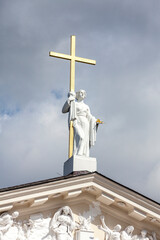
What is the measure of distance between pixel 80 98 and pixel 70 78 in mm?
914

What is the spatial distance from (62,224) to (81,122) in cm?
385

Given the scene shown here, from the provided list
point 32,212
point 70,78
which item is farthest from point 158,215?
point 70,78

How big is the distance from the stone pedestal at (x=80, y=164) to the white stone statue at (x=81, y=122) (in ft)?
0.85

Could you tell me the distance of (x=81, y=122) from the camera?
1650cm

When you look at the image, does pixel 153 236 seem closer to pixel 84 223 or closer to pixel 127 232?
pixel 127 232

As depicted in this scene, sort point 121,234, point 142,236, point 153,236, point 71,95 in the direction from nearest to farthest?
point 121,234
point 142,236
point 153,236
point 71,95

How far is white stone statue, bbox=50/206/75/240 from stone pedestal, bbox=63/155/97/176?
1.92 meters

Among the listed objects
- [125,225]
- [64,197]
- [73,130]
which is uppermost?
[73,130]

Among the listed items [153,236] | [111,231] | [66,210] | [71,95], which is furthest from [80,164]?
[153,236]

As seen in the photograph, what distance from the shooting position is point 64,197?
14227 mm

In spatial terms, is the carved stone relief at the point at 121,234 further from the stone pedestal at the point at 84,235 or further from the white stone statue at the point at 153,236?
the stone pedestal at the point at 84,235

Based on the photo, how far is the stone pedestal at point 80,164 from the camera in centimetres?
1576

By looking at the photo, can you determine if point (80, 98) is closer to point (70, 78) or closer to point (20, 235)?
point (70, 78)

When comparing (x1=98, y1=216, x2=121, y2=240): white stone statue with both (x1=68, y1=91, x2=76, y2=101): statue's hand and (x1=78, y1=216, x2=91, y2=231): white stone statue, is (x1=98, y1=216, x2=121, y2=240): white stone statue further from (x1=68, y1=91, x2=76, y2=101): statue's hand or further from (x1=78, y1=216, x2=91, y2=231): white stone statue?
(x1=68, y1=91, x2=76, y2=101): statue's hand
